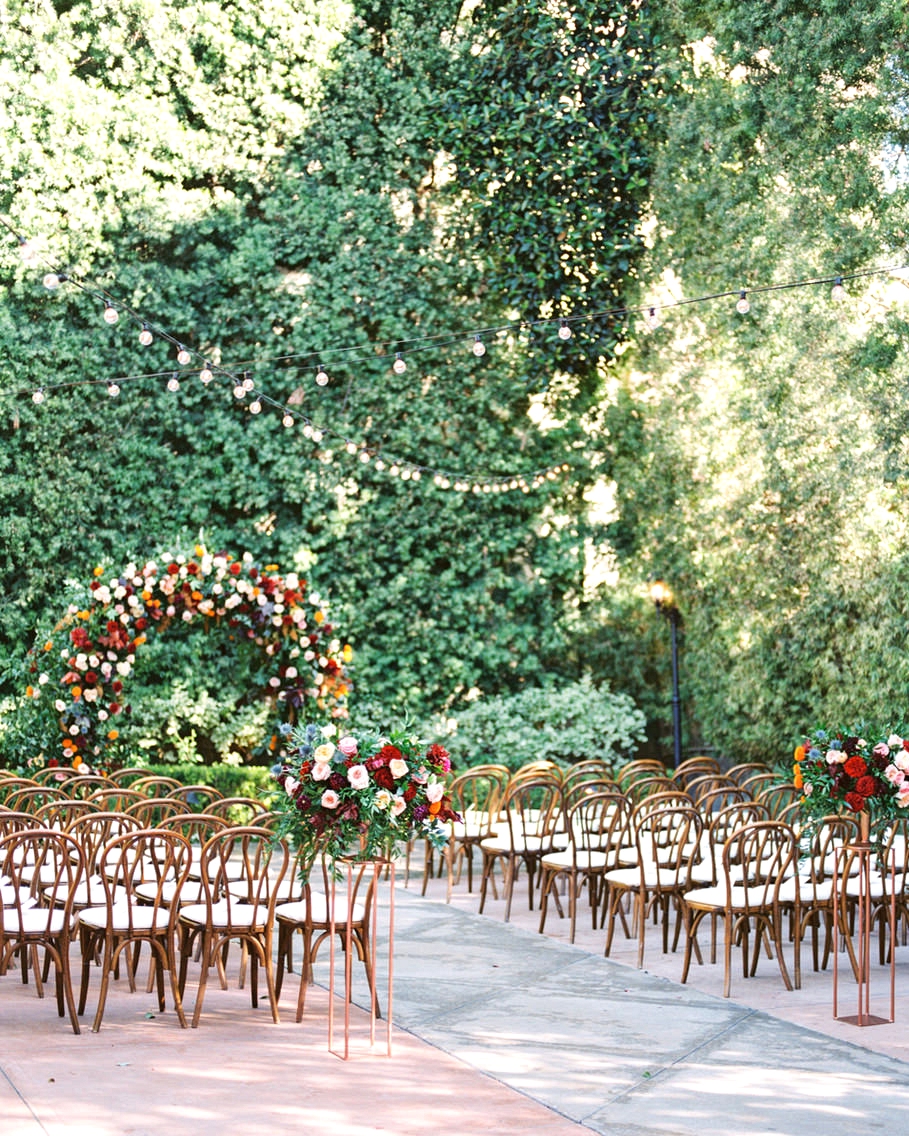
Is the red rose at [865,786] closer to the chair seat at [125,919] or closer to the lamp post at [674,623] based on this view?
the chair seat at [125,919]

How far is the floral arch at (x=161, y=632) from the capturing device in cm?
1203

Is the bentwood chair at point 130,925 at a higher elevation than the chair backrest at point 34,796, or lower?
lower

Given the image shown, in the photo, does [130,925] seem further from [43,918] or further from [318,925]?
[318,925]

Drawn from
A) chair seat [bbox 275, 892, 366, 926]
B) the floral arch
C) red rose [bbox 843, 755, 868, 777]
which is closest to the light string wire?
the floral arch

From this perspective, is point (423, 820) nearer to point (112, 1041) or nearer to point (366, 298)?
point (112, 1041)

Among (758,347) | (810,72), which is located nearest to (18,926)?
(758,347)

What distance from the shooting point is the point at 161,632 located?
12.3 meters

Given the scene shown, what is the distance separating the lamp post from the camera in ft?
47.2

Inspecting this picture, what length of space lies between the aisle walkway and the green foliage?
6921 millimetres

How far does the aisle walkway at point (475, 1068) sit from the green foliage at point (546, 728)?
6.92 metres

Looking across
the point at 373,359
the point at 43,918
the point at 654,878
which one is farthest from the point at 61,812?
the point at 373,359

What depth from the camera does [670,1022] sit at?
6332mm

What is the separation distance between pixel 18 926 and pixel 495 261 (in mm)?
11041

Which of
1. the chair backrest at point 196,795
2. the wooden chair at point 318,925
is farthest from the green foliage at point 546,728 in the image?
the wooden chair at point 318,925
